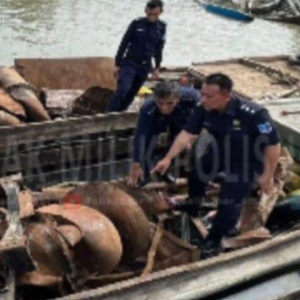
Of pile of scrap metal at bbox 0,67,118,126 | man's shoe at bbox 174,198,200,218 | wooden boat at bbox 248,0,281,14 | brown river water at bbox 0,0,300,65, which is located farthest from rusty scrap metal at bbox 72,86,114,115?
wooden boat at bbox 248,0,281,14

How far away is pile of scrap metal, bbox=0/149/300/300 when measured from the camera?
3.94 m

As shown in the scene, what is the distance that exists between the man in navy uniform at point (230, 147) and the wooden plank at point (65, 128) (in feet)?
5.89

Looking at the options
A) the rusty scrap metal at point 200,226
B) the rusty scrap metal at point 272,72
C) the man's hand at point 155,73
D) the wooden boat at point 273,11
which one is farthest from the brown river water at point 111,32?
the rusty scrap metal at point 200,226

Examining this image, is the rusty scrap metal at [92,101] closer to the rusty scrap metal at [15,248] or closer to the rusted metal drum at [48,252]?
the rusted metal drum at [48,252]

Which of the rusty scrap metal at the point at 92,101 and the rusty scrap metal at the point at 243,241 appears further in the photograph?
the rusty scrap metal at the point at 92,101

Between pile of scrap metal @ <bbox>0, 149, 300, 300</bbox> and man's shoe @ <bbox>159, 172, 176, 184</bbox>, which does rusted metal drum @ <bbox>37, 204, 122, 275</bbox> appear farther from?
man's shoe @ <bbox>159, 172, 176, 184</bbox>

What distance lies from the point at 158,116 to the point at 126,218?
1.28m

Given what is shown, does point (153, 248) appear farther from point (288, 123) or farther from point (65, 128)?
point (288, 123)

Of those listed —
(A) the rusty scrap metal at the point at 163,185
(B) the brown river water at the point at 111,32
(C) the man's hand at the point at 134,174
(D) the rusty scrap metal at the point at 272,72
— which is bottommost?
(B) the brown river water at the point at 111,32

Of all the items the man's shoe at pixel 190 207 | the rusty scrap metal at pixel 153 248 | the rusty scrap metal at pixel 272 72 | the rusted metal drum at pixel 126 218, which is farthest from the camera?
the rusty scrap metal at pixel 272 72

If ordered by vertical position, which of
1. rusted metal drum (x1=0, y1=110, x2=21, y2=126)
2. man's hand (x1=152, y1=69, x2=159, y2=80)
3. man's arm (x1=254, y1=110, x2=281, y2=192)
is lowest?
rusted metal drum (x1=0, y1=110, x2=21, y2=126)

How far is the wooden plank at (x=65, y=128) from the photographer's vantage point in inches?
251

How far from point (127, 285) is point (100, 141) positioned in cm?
333

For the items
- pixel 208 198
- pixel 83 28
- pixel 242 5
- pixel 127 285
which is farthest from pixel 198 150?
pixel 242 5
